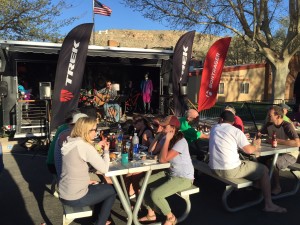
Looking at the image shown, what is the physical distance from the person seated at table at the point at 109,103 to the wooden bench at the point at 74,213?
24.6 ft

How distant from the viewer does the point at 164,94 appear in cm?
1116


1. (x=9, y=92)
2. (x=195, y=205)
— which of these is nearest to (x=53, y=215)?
(x=195, y=205)

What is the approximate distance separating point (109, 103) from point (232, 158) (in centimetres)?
749

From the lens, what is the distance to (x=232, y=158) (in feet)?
12.5

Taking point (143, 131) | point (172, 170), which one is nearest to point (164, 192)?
point (172, 170)

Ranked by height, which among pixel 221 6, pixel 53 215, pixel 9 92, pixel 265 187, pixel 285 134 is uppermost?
pixel 221 6

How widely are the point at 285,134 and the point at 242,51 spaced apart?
35868mm

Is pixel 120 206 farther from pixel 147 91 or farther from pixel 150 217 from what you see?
pixel 147 91

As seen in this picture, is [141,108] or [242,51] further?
[242,51]

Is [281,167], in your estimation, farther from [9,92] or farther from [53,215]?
[9,92]

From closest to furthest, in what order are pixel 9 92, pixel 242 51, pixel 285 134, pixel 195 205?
pixel 195 205 → pixel 285 134 → pixel 9 92 → pixel 242 51

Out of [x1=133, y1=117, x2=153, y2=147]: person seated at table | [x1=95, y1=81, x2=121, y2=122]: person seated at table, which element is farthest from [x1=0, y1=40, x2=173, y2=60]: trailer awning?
[x1=133, y1=117, x2=153, y2=147]: person seated at table

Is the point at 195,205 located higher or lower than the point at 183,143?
lower

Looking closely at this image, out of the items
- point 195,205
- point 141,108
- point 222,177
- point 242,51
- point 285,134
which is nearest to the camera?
point 222,177
